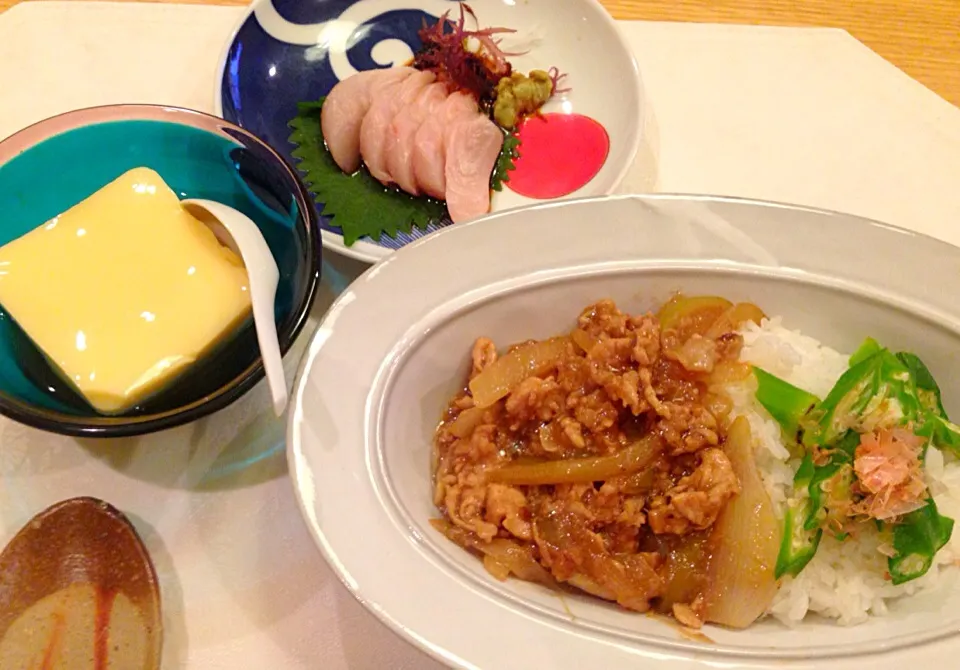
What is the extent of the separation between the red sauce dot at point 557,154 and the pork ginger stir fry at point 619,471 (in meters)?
0.65

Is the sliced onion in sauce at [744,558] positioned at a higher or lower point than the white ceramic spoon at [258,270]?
lower

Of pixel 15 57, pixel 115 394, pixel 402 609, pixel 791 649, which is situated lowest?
pixel 791 649

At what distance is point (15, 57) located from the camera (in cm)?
217

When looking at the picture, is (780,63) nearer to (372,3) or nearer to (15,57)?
(372,3)

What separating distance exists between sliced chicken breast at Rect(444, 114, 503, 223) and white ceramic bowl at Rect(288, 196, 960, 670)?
0.50m

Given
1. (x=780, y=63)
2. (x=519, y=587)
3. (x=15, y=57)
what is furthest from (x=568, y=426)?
(x=15, y=57)

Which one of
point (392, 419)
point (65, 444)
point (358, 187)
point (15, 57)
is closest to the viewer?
point (392, 419)

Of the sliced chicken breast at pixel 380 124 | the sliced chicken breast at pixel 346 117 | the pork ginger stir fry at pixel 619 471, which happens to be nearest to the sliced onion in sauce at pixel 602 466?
the pork ginger stir fry at pixel 619 471

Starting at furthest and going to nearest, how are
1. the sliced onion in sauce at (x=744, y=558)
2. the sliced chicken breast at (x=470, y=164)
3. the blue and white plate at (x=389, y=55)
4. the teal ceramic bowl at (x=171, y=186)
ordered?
the blue and white plate at (x=389, y=55)
the sliced chicken breast at (x=470, y=164)
the teal ceramic bowl at (x=171, y=186)
the sliced onion in sauce at (x=744, y=558)

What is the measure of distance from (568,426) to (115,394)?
2.91ft

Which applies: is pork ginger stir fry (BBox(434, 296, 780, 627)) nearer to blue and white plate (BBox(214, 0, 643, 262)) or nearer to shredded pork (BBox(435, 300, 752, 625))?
shredded pork (BBox(435, 300, 752, 625))

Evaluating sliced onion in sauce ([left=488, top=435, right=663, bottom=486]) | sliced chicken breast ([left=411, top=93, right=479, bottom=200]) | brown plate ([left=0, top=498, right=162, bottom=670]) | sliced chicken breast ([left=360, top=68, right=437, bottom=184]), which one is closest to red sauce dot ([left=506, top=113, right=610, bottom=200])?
sliced chicken breast ([left=411, top=93, right=479, bottom=200])

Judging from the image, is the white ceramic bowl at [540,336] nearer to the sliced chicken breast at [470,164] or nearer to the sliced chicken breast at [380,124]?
the sliced chicken breast at [470,164]

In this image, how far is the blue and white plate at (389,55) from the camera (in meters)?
2.04
